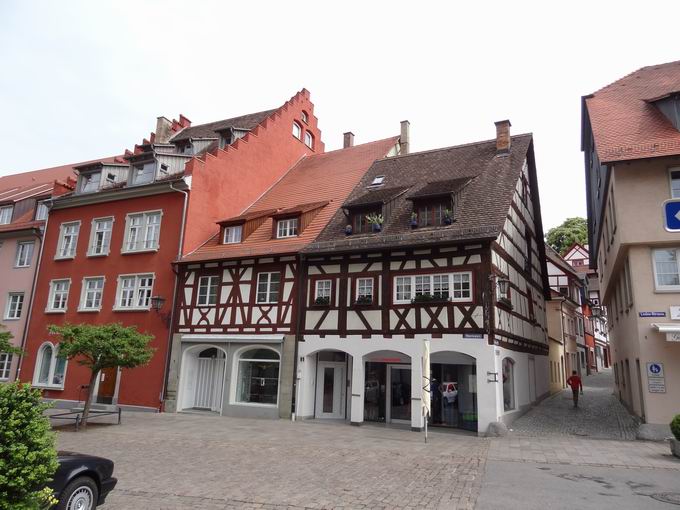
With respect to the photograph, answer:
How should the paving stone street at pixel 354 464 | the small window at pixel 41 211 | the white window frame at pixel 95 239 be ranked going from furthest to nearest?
the small window at pixel 41 211 < the white window frame at pixel 95 239 < the paving stone street at pixel 354 464

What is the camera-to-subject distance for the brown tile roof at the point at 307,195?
20.2 meters

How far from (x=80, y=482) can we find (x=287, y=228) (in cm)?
1510

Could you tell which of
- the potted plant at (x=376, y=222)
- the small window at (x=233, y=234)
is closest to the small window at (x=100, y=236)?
the small window at (x=233, y=234)

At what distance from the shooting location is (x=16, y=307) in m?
25.7

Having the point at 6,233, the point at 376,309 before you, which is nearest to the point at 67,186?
the point at 6,233

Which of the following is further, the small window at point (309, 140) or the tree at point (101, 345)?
the small window at point (309, 140)

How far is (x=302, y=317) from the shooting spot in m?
18.6

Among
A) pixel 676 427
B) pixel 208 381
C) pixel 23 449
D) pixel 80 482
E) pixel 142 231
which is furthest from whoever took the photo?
pixel 142 231

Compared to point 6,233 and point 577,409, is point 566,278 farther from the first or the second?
point 6,233

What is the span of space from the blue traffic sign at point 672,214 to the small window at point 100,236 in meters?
21.6

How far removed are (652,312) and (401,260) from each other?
→ 7.42 meters

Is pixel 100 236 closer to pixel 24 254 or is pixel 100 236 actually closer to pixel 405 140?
pixel 24 254

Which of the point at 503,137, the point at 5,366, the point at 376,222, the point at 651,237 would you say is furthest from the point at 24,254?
the point at 651,237

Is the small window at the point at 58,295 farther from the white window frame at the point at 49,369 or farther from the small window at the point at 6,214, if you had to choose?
the small window at the point at 6,214
